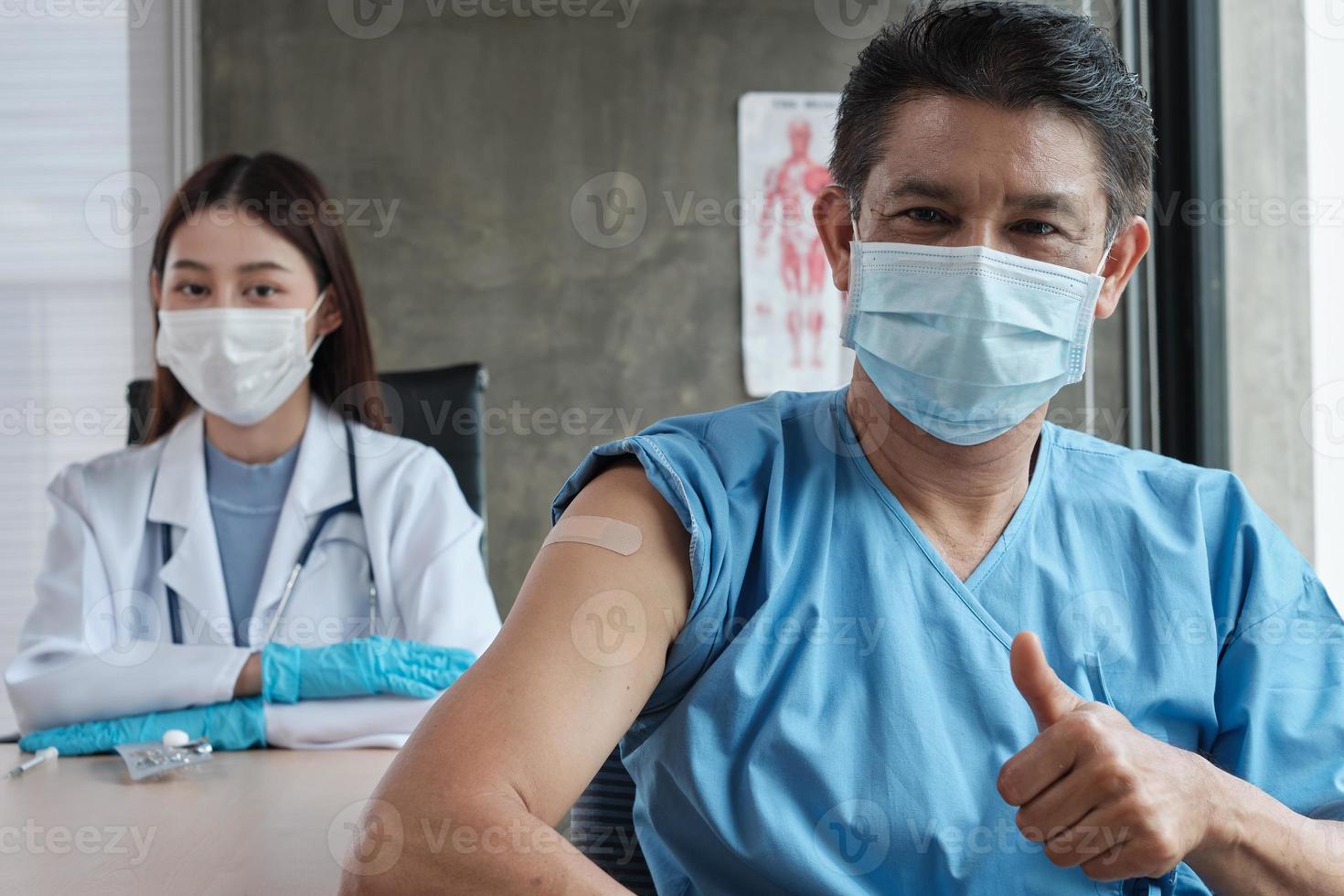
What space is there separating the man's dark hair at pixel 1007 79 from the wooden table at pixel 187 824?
804 mm

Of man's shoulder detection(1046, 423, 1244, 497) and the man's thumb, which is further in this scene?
man's shoulder detection(1046, 423, 1244, 497)

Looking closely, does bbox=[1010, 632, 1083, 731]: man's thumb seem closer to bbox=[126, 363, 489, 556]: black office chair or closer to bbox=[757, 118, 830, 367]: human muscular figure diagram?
bbox=[126, 363, 489, 556]: black office chair

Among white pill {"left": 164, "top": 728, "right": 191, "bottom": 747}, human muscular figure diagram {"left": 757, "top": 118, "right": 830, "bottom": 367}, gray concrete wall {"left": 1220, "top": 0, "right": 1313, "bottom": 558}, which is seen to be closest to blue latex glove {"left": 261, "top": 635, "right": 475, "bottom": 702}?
white pill {"left": 164, "top": 728, "right": 191, "bottom": 747}

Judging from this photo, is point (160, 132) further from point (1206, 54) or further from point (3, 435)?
point (1206, 54)

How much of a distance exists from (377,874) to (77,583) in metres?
1.17

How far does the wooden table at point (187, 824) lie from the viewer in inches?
38.5

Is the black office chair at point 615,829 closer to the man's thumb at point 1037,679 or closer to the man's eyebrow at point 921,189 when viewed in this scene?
the man's thumb at point 1037,679

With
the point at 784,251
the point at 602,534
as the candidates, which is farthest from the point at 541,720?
the point at 784,251

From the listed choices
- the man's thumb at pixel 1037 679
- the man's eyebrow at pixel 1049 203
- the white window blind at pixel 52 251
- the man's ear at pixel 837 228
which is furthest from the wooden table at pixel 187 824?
the white window blind at pixel 52 251

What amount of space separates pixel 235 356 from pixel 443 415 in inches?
15.0

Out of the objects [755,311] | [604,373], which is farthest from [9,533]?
[755,311]

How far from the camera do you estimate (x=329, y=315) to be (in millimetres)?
2061

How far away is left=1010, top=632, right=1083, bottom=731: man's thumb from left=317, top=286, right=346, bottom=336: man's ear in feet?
5.04

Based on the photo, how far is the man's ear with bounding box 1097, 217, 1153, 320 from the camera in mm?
1127
